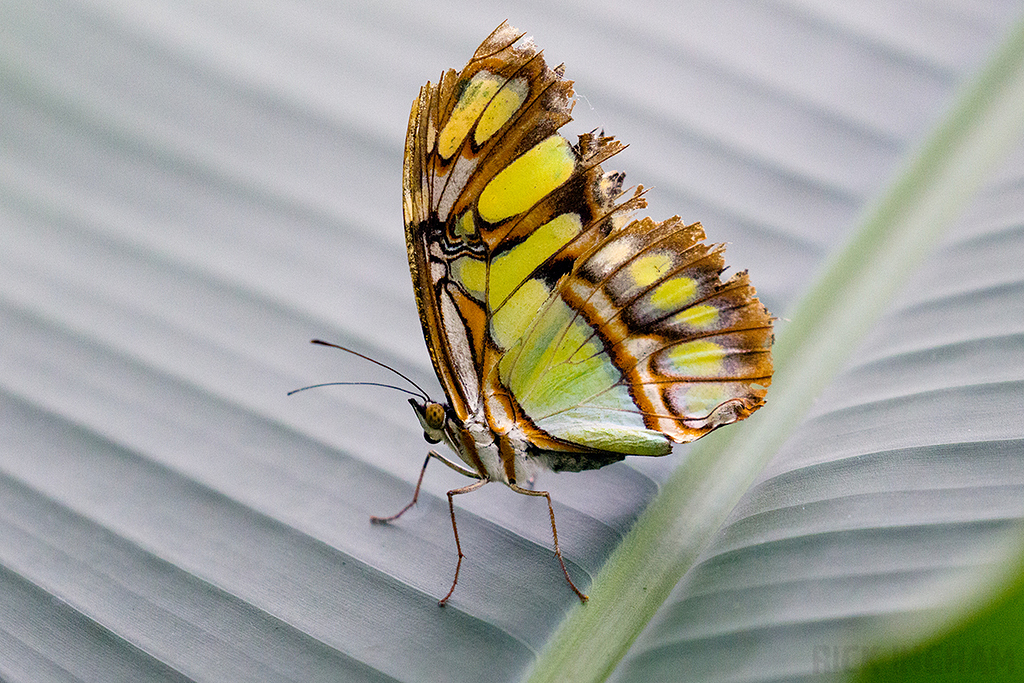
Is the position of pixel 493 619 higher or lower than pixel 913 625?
lower

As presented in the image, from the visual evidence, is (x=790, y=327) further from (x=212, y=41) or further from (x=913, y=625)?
(x=212, y=41)

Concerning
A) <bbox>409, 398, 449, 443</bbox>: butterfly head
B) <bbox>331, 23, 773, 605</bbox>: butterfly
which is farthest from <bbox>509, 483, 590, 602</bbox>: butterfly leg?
<bbox>409, 398, 449, 443</bbox>: butterfly head

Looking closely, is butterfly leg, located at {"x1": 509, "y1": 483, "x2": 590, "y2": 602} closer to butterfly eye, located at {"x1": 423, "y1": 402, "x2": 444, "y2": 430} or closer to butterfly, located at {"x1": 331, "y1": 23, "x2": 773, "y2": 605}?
butterfly, located at {"x1": 331, "y1": 23, "x2": 773, "y2": 605}

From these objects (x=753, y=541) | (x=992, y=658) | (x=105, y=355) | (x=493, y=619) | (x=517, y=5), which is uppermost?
(x=517, y=5)

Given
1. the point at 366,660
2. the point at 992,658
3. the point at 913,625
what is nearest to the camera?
the point at 992,658

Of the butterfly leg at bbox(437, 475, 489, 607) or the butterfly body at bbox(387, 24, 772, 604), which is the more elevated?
the butterfly body at bbox(387, 24, 772, 604)

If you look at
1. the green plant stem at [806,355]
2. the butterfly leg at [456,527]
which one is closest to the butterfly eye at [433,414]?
the butterfly leg at [456,527]

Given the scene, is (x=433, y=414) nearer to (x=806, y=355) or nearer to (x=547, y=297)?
(x=547, y=297)

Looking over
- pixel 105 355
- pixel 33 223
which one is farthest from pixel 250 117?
pixel 105 355

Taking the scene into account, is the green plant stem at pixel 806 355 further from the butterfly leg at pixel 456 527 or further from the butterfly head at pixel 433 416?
the butterfly head at pixel 433 416
